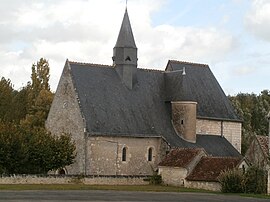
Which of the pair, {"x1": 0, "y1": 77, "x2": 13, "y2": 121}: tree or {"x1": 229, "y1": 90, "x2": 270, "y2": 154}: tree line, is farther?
{"x1": 229, "y1": 90, "x2": 270, "y2": 154}: tree line

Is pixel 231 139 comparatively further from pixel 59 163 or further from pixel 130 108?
pixel 59 163

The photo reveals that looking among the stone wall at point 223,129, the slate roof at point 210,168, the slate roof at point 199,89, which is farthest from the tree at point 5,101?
the slate roof at point 210,168

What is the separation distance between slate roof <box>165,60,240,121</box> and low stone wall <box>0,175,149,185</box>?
32.0 feet

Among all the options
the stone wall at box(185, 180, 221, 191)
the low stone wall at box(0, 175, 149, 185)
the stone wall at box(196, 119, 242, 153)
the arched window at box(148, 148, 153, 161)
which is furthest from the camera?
the stone wall at box(196, 119, 242, 153)

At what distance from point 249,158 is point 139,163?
919 cm

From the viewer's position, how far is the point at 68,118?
55.7 m

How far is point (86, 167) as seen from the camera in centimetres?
5316

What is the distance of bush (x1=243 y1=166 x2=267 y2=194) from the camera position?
44969mm

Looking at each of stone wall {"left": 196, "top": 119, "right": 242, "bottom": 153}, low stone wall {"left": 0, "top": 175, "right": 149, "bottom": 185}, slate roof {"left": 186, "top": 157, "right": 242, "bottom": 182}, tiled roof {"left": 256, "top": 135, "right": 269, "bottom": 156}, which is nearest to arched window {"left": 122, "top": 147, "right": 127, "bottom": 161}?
low stone wall {"left": 0, "top": 175, "right": 149, "bottom": 185}

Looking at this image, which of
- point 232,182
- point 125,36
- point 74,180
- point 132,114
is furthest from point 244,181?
point 125,36

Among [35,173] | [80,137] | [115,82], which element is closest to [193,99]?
[115,82]

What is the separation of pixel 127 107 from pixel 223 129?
35.3 feet

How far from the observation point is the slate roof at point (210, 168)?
48250 millimetres

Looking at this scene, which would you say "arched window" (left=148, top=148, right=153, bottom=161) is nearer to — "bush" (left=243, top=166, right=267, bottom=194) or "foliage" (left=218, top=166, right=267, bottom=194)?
"foliage" (left=218, top=166, right=267, bottom=194)
